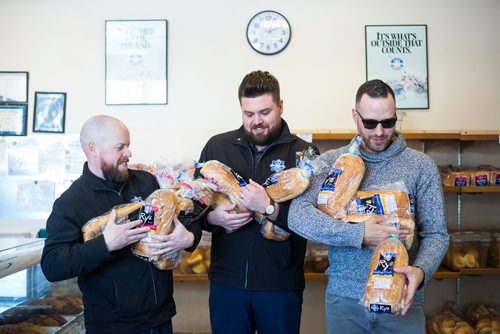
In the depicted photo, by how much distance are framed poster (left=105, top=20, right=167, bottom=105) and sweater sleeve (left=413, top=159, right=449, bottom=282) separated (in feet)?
8.58

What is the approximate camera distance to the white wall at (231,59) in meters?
3.86

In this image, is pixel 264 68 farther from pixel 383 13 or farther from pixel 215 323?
pixel 215 323

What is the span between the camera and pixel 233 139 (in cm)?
233

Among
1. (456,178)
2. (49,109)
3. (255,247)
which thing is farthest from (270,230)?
(49,109)

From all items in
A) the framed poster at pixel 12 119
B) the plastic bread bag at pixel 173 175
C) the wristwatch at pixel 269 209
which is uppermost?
the framed poster at pixel 12 119

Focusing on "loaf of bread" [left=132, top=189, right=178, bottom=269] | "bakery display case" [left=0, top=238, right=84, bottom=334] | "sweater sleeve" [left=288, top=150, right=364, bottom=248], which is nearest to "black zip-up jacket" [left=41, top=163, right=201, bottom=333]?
"loaf of bread" [left=132, top=189, right=178, bottom=269]

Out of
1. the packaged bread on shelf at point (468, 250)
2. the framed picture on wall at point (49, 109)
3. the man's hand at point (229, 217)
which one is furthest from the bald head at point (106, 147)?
the packaged bread on shelf at point (468, 250)

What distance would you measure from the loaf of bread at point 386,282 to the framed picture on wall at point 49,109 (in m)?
3.16

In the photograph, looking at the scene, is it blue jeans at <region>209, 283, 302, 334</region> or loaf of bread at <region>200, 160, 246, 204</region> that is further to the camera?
blue jeans at <region>209, 283, 302, 334</region>

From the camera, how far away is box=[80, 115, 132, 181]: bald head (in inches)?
77.0

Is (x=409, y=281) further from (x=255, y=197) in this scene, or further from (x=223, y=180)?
(x=223, y=180)

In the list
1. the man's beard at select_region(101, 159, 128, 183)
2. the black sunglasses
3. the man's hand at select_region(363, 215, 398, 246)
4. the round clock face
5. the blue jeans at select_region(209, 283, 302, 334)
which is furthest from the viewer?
the round clock face

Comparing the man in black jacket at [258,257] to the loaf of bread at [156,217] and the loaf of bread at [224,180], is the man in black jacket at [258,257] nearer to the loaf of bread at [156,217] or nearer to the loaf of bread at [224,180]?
the loaf of bread at [224,180]

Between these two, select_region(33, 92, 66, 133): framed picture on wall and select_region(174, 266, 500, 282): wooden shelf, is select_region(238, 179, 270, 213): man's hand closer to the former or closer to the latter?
select_region(174, 266, 500, 282): wooden shelf
